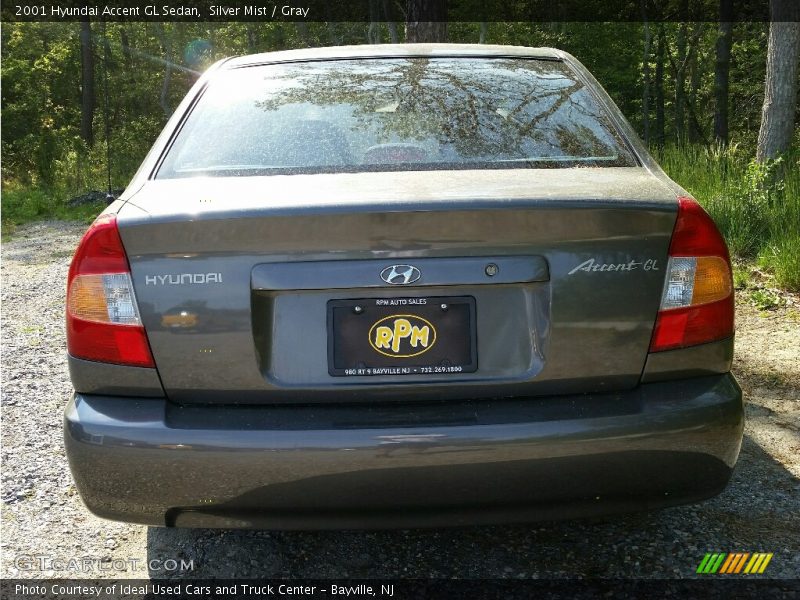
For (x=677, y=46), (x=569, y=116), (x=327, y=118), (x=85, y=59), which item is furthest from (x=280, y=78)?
(x=677, y=46)

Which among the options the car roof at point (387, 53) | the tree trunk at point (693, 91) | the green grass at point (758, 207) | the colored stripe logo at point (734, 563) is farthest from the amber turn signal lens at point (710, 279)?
the tree trunk at point (693, 91)

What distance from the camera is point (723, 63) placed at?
28.8 meters

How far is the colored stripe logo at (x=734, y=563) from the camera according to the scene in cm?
267

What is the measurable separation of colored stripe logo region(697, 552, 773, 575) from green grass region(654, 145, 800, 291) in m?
3.77

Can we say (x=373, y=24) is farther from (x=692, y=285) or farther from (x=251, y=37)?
(x=692, y=285)

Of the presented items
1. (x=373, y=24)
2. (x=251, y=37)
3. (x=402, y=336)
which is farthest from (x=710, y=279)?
(x=251, y=37)

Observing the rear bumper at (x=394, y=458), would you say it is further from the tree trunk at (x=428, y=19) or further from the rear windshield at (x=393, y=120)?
the tree trunk at (x=428, y=19)

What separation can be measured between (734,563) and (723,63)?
96.8 feet

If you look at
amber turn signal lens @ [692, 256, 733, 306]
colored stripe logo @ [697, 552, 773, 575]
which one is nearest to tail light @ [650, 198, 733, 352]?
amber turn signal lens @ [692, 256, 733, 306]

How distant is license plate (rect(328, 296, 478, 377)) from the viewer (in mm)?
2164

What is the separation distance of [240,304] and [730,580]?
1.76 metres

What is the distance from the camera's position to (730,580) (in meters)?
2.61

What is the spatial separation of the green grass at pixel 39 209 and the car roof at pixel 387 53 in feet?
34.5

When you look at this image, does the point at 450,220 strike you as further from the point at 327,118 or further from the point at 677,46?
the point at 677,46
